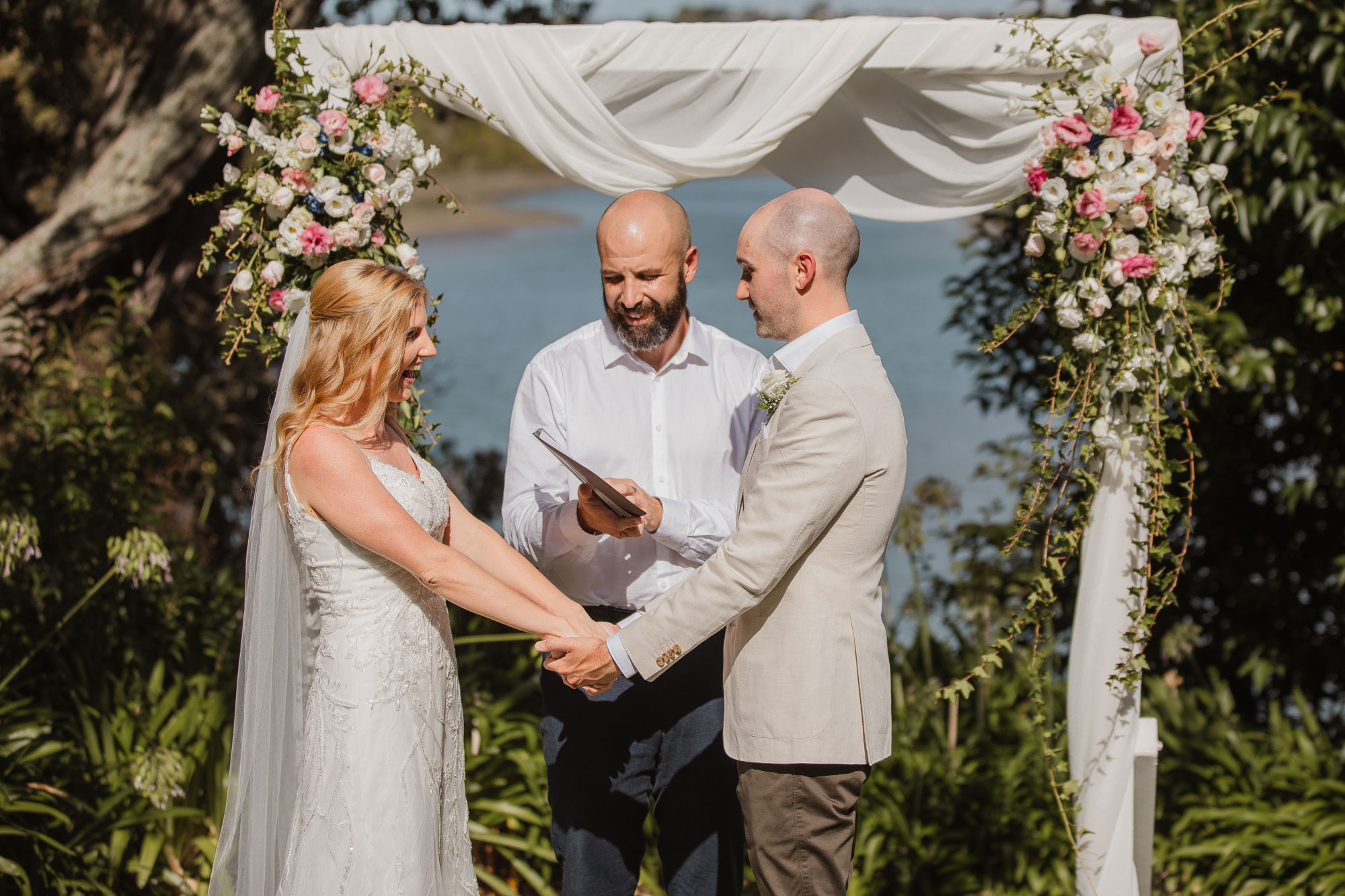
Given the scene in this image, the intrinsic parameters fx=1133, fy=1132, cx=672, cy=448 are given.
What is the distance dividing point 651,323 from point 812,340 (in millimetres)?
598

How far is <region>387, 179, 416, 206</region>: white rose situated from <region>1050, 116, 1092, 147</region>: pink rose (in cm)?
180

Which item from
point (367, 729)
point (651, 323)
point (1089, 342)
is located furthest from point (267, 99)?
point (1089, 342)

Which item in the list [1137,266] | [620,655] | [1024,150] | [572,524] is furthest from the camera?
[1024,150]

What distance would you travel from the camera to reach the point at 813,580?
104 inches

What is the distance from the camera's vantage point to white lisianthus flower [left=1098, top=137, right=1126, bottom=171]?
10.1 feet

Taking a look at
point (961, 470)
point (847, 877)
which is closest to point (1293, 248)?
point (847, 877)

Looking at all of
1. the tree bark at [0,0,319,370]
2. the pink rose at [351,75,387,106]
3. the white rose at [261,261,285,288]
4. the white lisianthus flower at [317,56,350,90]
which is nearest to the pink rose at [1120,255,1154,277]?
the pink rose at [351,75,387,106]

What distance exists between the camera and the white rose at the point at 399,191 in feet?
10.6

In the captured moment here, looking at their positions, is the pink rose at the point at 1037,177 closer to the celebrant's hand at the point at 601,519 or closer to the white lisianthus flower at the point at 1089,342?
the white lisianthus flower at the point at 1089,342

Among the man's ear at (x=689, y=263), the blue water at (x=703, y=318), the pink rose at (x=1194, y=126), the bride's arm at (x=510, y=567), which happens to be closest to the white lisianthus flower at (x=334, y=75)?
the man's ear at (x=689, y=263)

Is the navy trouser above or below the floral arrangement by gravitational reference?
below

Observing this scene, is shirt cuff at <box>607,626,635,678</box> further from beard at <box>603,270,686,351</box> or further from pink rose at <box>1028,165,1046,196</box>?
pink rose at <box>1028,165,1046,196</box>

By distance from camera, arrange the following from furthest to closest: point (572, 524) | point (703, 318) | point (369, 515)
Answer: point (703, 318) → point (572, 524) → point (369, 515)

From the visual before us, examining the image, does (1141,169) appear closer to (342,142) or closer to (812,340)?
(812,340)
